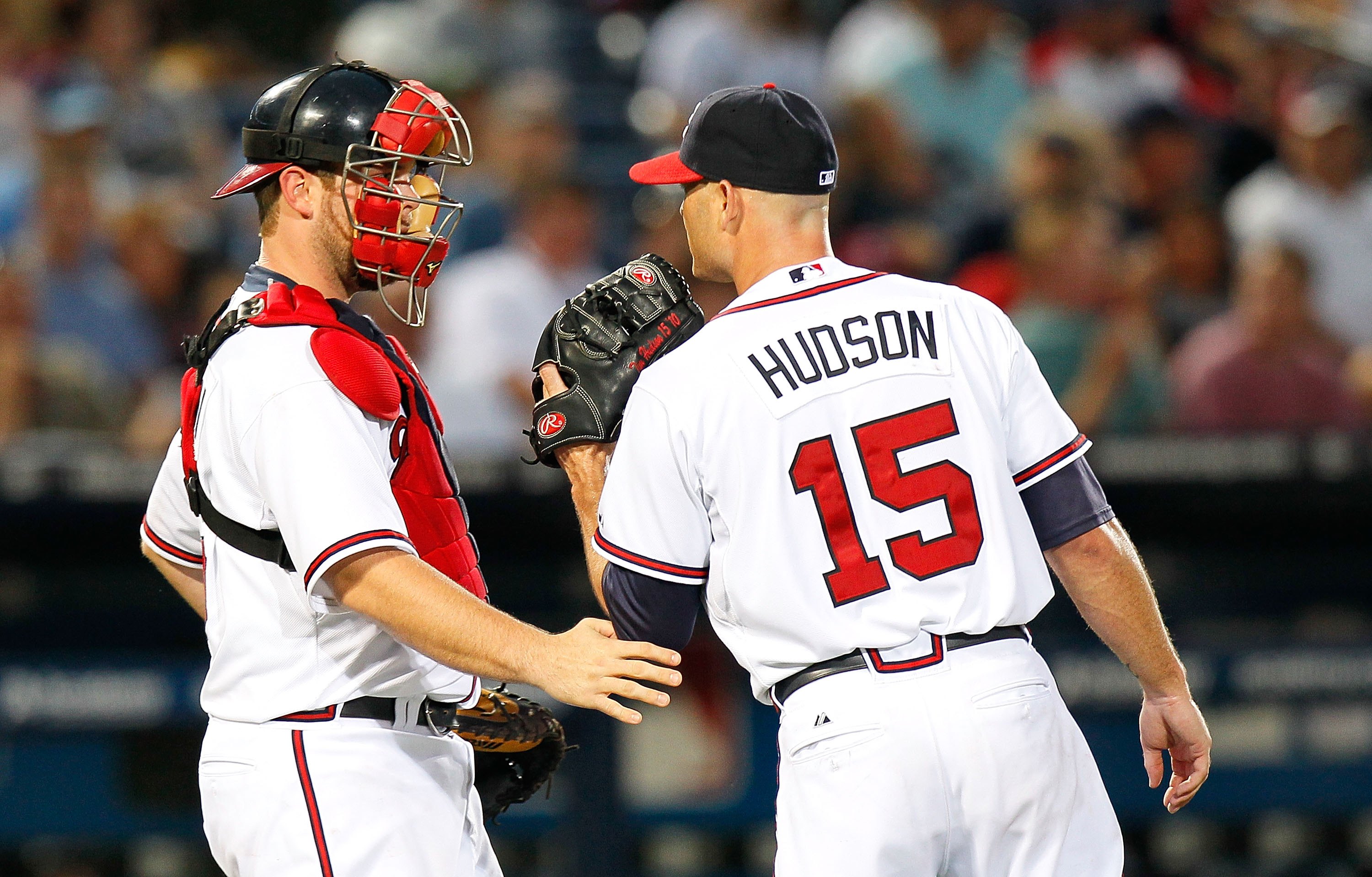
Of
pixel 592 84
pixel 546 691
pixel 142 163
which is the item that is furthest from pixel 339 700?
pixel 592 84

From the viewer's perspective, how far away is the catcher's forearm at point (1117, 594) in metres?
2.97

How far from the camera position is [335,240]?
2.97 m

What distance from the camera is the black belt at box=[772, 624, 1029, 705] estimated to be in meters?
2.82

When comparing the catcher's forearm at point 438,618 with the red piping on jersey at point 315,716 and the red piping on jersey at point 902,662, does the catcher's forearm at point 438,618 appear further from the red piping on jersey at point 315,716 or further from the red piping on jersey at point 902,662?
the red piping on jersey at point 902,662

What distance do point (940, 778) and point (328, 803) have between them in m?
0.99

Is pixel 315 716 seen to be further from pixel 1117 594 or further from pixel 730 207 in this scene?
pixel 1117 594

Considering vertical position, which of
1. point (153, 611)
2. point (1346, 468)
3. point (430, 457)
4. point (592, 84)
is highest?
point (592, 84)

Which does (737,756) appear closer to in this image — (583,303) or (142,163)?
(583,303)

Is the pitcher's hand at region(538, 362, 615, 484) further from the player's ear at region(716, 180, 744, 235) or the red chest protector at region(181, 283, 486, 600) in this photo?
the player's ear at region(716, 180, 744, 235)

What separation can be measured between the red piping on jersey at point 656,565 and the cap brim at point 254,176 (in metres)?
0.85

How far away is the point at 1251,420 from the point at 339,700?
4380 millimetres

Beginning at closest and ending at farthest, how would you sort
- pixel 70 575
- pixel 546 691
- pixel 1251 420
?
pixel 546 691, pixel 70 575, pixel 1251 420

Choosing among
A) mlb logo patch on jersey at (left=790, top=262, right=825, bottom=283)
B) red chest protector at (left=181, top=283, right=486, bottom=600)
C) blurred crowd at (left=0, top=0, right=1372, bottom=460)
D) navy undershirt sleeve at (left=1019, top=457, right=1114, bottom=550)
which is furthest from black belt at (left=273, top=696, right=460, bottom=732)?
blurred crowd at (left=0, top=0, right=1372, bottom=460)

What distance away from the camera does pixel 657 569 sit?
2.86 m
